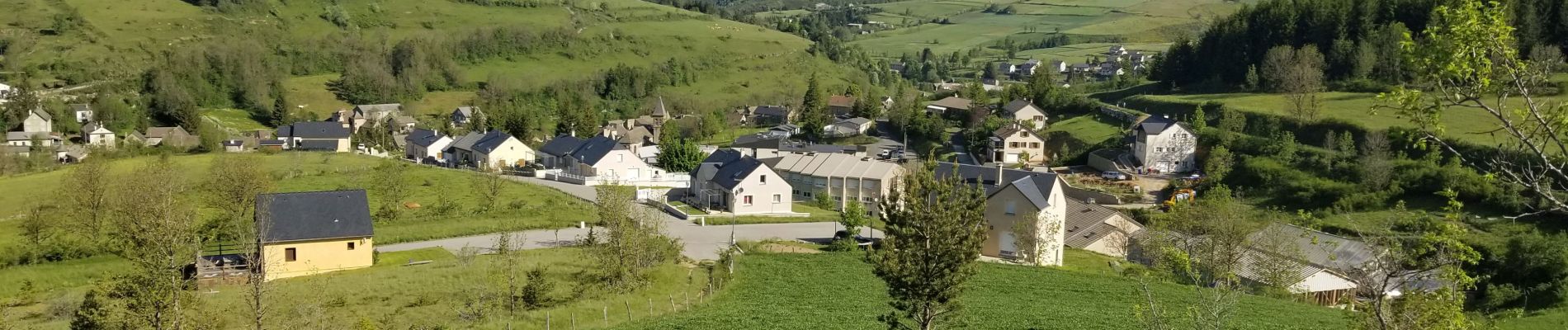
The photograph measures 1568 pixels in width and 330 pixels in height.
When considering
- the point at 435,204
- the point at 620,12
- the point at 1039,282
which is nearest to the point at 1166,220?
the point at 1039,282

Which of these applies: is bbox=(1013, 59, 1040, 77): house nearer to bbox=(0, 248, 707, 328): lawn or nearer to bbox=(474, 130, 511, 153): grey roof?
bbox=(474, 130, 511, 153): grey roof

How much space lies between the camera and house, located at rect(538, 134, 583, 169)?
179 ft

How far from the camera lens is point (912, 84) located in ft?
389

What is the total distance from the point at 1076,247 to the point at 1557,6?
147 feet

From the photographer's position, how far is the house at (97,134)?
64125 mm

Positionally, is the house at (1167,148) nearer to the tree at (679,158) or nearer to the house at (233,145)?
the tree at (679,158)

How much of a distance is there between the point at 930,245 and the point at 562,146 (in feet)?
151

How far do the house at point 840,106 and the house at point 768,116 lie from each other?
401cm

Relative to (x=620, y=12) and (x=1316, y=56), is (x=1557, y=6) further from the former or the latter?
(x=620, y=12)

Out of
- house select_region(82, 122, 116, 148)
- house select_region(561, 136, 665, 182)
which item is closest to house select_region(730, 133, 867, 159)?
house select_region(561, 136, 665, 182)

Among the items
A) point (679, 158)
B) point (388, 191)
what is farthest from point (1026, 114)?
point (388, 191)

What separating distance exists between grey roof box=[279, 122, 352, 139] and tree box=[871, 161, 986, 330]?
6008 cm

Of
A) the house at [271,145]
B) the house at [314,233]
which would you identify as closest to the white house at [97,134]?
the house at [271,145]

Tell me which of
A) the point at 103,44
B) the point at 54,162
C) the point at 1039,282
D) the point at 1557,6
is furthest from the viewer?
the point at 103,44
